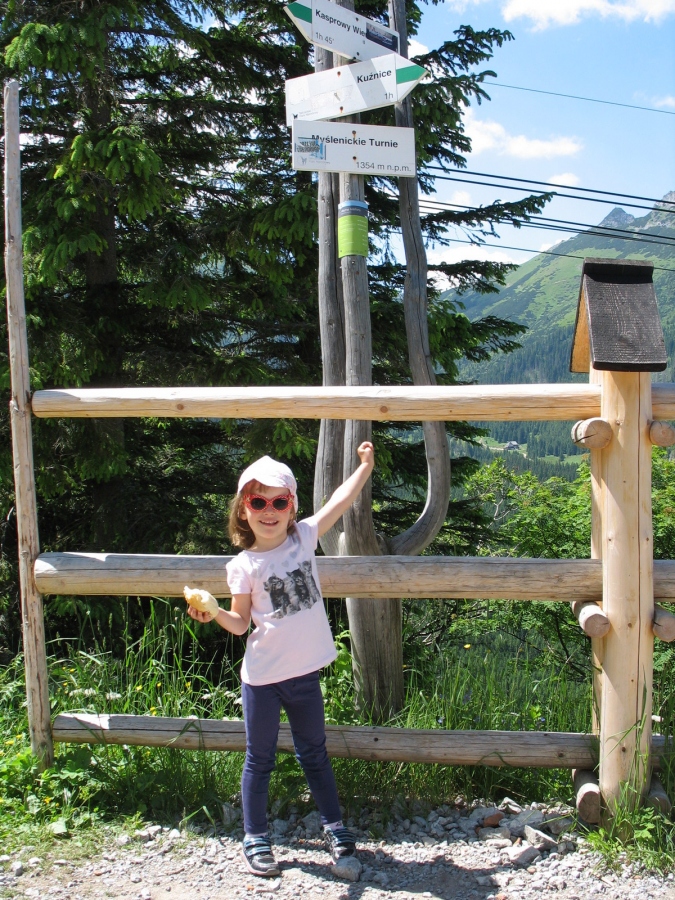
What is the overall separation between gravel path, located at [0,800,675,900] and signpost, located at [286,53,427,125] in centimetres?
300

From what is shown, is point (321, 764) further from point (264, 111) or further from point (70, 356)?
point (264, 111)

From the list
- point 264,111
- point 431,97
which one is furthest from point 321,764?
point 264,111

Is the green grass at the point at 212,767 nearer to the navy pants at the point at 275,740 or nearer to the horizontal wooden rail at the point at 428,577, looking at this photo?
the navy pants at the point at 275,740

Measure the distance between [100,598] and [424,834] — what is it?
147 inches

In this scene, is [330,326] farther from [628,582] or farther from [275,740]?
[275,740]

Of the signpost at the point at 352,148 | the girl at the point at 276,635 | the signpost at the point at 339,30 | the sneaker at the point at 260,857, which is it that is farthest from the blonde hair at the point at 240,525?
the signpost at the point at 339,30

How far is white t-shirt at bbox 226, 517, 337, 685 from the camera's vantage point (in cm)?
266

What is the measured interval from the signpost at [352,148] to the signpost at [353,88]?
0.09 metres

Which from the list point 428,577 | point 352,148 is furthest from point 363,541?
point 352,148

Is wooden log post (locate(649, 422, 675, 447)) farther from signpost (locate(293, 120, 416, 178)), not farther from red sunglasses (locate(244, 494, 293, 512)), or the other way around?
signpost (locate(293, 120, 416, 178))

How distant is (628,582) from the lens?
286 cm

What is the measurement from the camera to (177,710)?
3.55m

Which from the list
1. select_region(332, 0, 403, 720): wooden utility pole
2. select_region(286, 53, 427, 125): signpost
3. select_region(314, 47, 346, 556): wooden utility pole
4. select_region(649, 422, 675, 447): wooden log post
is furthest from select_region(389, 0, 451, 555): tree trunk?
select_region(649, 422, 675, 447): wooden log post

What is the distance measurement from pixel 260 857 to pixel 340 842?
0.97 ft
